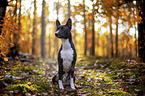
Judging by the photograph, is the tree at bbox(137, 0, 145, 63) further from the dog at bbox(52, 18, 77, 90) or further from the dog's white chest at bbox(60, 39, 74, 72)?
the dog's white chest at bbox(60, 39, 74, 72)

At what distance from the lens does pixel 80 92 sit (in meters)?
4.95

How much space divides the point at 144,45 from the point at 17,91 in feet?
23.4

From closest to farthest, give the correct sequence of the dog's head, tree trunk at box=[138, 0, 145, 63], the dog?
the dog's head, the dog, tree trunk at box=[138, 0, 145, 63]

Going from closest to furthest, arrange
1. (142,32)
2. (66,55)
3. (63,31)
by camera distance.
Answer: (63,31) → (66,55) → (142,32)

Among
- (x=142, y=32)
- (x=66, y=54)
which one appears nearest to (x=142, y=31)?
(x=142, y=32)

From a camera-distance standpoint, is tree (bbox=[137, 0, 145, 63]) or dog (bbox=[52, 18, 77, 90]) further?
tree (bbox=[137, 0, 145, 63])

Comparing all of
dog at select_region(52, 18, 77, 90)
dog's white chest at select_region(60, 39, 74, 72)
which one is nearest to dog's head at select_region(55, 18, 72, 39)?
dog at select_region(52, 18, 77, 90)

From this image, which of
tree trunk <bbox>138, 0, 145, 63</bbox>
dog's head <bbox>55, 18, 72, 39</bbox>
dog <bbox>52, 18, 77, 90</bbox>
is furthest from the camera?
tree trunk <bbox>138, 0, 145, 63</bbox>

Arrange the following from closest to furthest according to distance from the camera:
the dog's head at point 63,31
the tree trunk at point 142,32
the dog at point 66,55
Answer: the dog's head at point 63,31 < the dog at point 66,55 < the tree trunk at point 142,32

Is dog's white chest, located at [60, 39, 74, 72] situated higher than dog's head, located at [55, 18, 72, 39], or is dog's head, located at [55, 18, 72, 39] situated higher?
dog's head, located at [55, 18, 72, 39]

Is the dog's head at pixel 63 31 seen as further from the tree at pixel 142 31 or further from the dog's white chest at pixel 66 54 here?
the tree at pixel 142 31

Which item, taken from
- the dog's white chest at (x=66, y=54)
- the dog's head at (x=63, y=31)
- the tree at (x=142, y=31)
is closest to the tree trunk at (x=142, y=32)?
the tree at (x=142, y=31)

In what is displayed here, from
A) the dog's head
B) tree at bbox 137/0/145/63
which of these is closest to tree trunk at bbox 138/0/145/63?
tree at bbox 137/0/145/63

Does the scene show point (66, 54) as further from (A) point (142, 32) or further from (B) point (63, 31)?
(A) point (142, 32)
